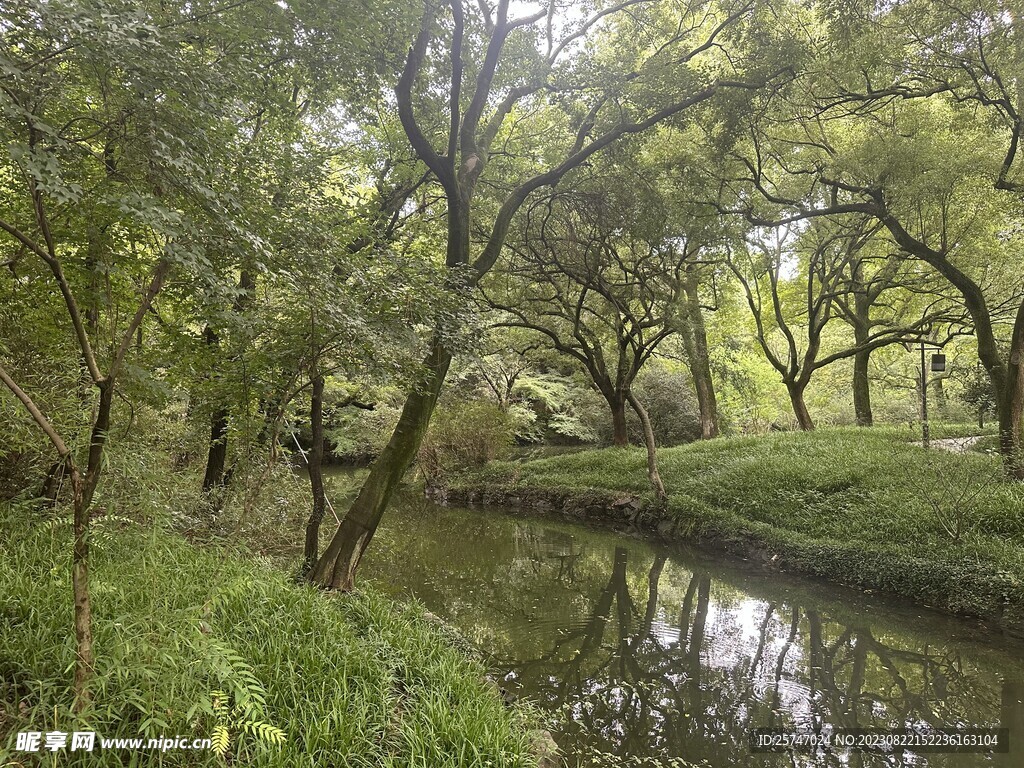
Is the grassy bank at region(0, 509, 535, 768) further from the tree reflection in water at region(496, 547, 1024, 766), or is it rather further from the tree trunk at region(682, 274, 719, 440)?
the tree trunk at region(682, 274, 719, 440)

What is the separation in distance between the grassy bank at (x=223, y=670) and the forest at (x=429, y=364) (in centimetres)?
3

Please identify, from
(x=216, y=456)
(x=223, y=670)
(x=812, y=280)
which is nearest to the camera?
(x=223, y=670)

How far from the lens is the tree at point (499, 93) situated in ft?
19.8

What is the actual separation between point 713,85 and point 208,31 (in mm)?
6074

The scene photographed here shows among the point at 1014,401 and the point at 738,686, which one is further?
the point at 1014,401

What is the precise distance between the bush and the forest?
1.62 meters

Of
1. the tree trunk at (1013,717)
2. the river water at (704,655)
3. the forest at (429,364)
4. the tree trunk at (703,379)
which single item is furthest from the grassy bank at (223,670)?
the tree trunk at (703,379)

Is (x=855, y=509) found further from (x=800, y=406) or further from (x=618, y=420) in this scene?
(x=618, y=420)

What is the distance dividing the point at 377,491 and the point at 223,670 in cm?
371

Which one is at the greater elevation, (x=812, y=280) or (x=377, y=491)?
(x=812, y=280)

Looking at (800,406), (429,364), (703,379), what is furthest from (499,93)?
(800,406)

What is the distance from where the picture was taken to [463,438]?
16.3 meters

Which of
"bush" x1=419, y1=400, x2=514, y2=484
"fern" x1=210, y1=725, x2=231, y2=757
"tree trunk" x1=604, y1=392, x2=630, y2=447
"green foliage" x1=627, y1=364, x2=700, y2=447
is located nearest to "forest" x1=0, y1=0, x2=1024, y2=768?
"fern" x1=210, y1=725, x2=231, y2=757

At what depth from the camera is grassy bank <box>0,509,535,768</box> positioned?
2279 mm
